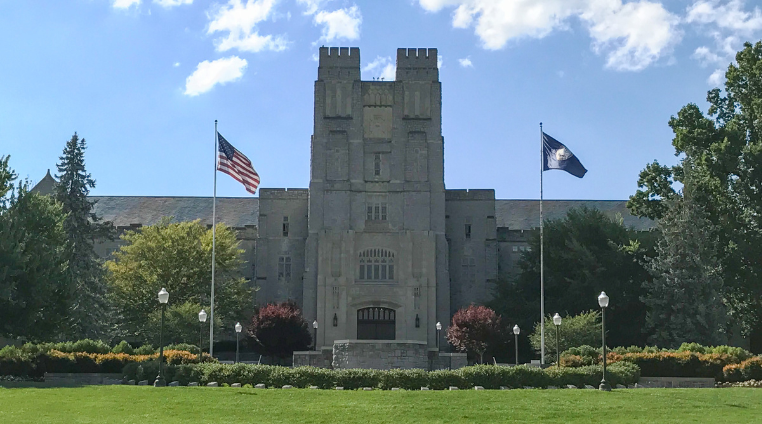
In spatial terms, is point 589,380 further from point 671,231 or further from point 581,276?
point 581,276

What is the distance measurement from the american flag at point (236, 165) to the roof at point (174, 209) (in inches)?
1164

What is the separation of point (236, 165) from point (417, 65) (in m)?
24.5

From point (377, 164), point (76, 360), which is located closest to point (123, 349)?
point (76, 360)

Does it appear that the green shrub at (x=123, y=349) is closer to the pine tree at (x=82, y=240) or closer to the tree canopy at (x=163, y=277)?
the pine tree at (x=82, y=240)

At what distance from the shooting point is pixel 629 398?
24266 millimetres

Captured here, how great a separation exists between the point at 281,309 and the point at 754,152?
29036 millimetres

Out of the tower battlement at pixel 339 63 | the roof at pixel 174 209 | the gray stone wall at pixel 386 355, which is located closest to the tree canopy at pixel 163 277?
the gray stone wall at pixel 386 355

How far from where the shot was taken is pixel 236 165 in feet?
140

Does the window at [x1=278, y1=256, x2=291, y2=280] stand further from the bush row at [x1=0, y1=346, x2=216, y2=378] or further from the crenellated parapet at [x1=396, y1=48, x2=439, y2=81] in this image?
the bush row at [x1=0, y1=346, x2=216, y2=378]

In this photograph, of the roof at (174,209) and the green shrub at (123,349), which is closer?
the green shrub at (123,349)

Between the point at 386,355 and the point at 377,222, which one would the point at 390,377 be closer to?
the point at 386,355

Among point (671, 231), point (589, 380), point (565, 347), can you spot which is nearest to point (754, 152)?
point (671, 231)

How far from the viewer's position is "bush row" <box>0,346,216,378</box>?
34.2 meters

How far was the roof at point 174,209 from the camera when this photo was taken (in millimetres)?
74000
